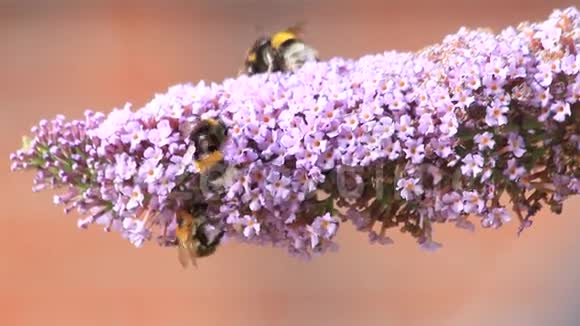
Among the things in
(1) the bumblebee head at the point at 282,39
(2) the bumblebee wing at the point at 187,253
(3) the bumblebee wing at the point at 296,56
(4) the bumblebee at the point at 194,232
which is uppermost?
(1) the bumblebee head at the point at 282,39

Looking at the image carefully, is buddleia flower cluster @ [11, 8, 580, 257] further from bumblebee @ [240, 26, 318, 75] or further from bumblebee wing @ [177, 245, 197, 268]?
bumblebee @ [240, 26, 318, 75]

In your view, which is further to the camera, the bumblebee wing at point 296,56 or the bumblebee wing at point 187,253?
the bumblebee wing at point 296,56

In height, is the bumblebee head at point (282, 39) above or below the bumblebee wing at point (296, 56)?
above

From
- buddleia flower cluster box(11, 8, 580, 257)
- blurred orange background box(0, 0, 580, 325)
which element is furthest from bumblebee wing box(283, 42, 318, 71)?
blurred orange background box(0, 0, 580, 325)

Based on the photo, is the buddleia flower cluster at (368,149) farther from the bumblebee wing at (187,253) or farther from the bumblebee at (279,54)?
the bumblebee at (279,54)

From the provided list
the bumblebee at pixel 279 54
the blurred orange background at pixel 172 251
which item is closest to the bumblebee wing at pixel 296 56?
the bumblebee at pixel 279 54

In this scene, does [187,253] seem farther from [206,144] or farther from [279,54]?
[279,54]

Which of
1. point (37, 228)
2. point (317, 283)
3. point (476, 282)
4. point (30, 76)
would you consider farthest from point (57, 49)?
point (476, 282)
